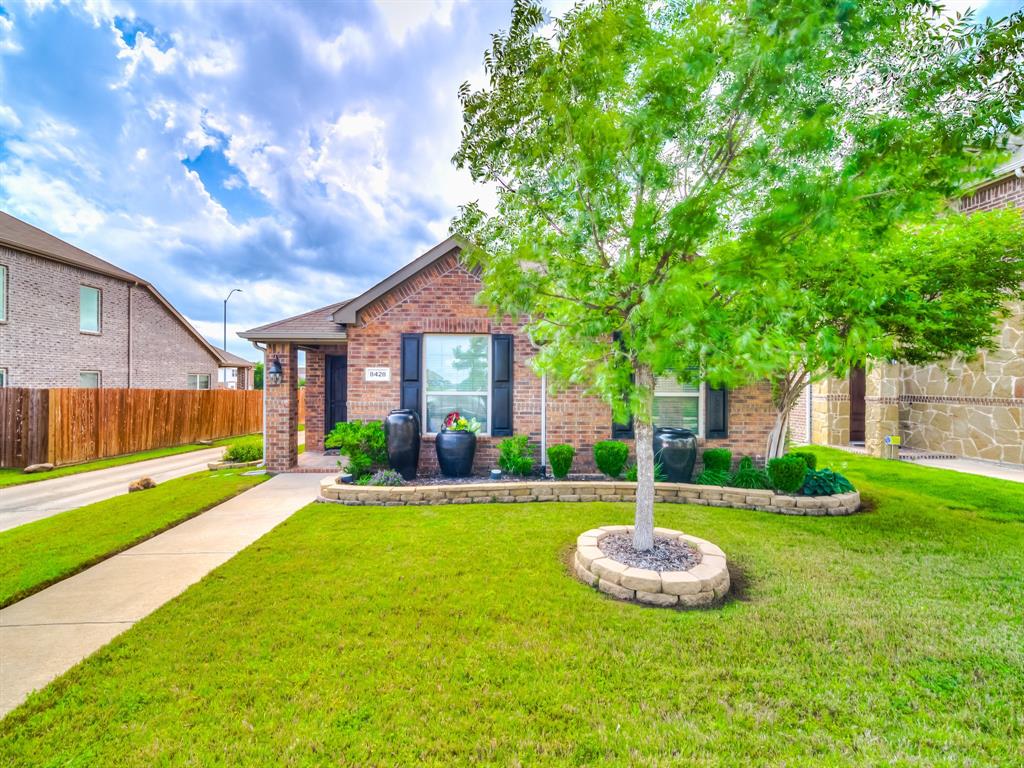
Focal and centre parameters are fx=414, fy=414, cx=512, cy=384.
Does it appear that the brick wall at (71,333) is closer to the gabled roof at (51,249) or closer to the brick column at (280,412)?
the gabled roof at (51,249)

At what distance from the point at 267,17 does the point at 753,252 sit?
32.9 feet

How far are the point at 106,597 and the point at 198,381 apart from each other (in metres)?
18.2

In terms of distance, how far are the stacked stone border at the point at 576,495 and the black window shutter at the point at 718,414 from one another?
137 centimetres

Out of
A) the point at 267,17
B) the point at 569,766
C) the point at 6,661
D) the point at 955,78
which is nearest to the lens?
the point at 569,766

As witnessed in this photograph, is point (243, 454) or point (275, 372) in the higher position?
point (275, 372)

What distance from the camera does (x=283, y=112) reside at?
1029cm

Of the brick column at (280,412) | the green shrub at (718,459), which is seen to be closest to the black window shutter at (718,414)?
the green shrub at (718,459)

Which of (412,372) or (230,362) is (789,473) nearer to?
(412,372)

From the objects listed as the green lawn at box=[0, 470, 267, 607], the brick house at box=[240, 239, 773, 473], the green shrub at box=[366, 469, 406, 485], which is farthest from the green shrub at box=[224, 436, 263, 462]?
the green shrub at box=[366, 469, 406, 485]

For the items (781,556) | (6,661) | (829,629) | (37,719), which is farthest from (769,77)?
(6,661)

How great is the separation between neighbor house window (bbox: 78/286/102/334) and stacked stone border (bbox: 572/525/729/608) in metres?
16.8

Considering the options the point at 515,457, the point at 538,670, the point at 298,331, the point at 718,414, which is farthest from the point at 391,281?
the point at 538,670

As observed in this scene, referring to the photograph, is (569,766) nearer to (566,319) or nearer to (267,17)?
(566,319)

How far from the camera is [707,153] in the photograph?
349cm
